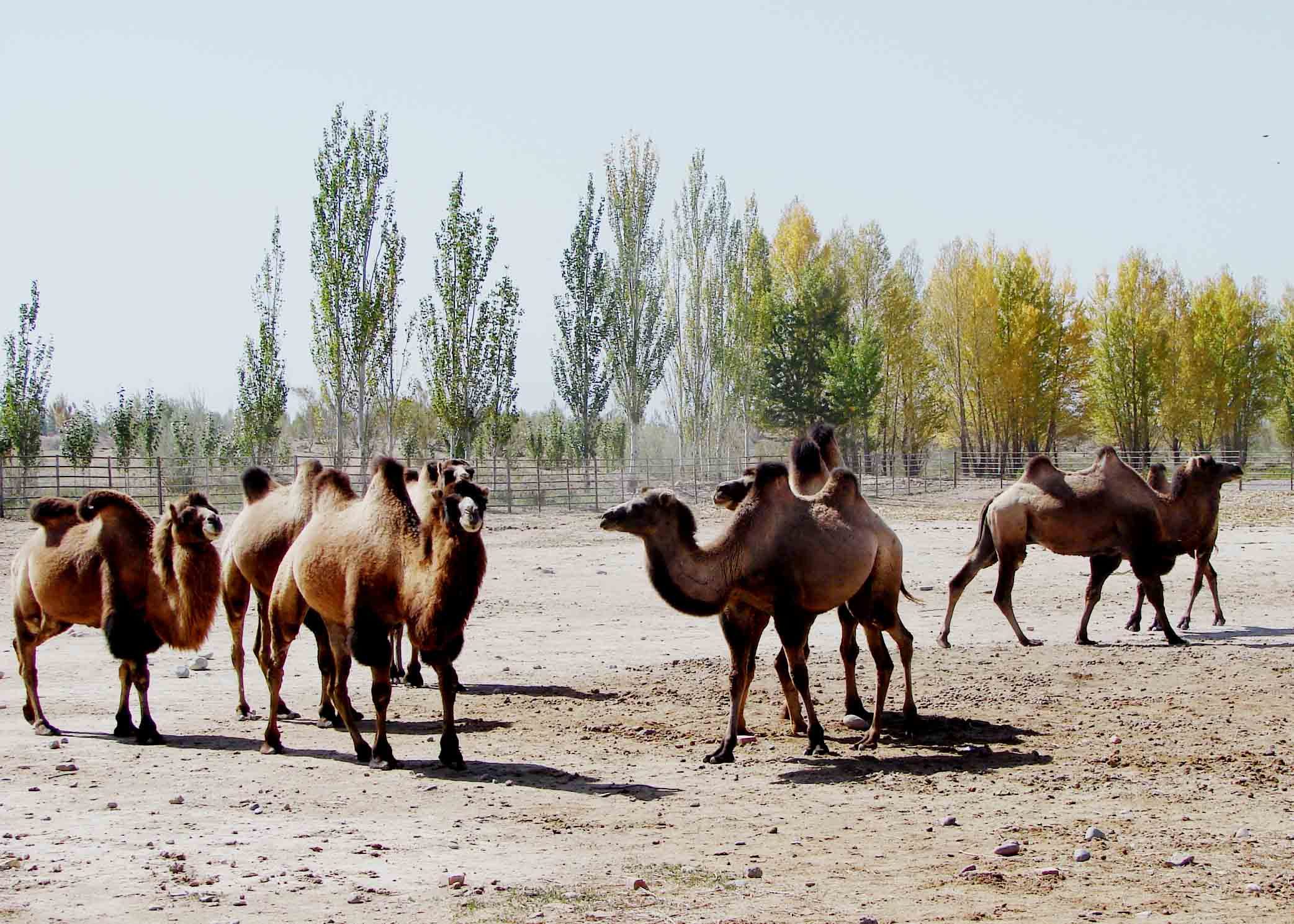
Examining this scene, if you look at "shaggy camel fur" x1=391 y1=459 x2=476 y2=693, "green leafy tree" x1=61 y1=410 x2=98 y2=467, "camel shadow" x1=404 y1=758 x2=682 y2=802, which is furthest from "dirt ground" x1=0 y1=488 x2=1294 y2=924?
"green leafy tree" x1=61 y1=410 x2=98 y2=467

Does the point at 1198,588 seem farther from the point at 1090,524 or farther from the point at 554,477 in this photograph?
the point at 554,477

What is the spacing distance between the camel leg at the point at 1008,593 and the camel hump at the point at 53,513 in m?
8.15

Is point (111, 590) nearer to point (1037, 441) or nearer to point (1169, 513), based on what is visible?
point (1169, 513)

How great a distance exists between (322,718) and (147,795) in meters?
2.42

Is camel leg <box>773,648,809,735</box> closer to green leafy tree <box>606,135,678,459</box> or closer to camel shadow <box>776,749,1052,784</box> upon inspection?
camel shadow <box>776,749,1052,784</box>

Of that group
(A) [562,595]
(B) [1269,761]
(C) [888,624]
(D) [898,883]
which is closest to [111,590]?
(C) [888,624]

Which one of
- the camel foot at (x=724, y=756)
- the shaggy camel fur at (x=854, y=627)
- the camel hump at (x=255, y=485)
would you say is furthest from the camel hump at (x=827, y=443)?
the camel hump at (x=255, y=485)

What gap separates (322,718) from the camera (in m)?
9.66

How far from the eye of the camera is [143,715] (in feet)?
28.4

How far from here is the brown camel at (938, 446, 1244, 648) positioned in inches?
539

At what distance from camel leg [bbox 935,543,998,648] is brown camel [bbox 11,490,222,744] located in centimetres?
727

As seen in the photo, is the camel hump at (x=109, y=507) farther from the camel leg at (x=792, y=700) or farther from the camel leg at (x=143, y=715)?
the camel leg at (x=792, y=700)

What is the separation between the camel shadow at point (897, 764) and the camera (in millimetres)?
7820

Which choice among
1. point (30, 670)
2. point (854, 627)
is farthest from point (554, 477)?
point (854, 627)
